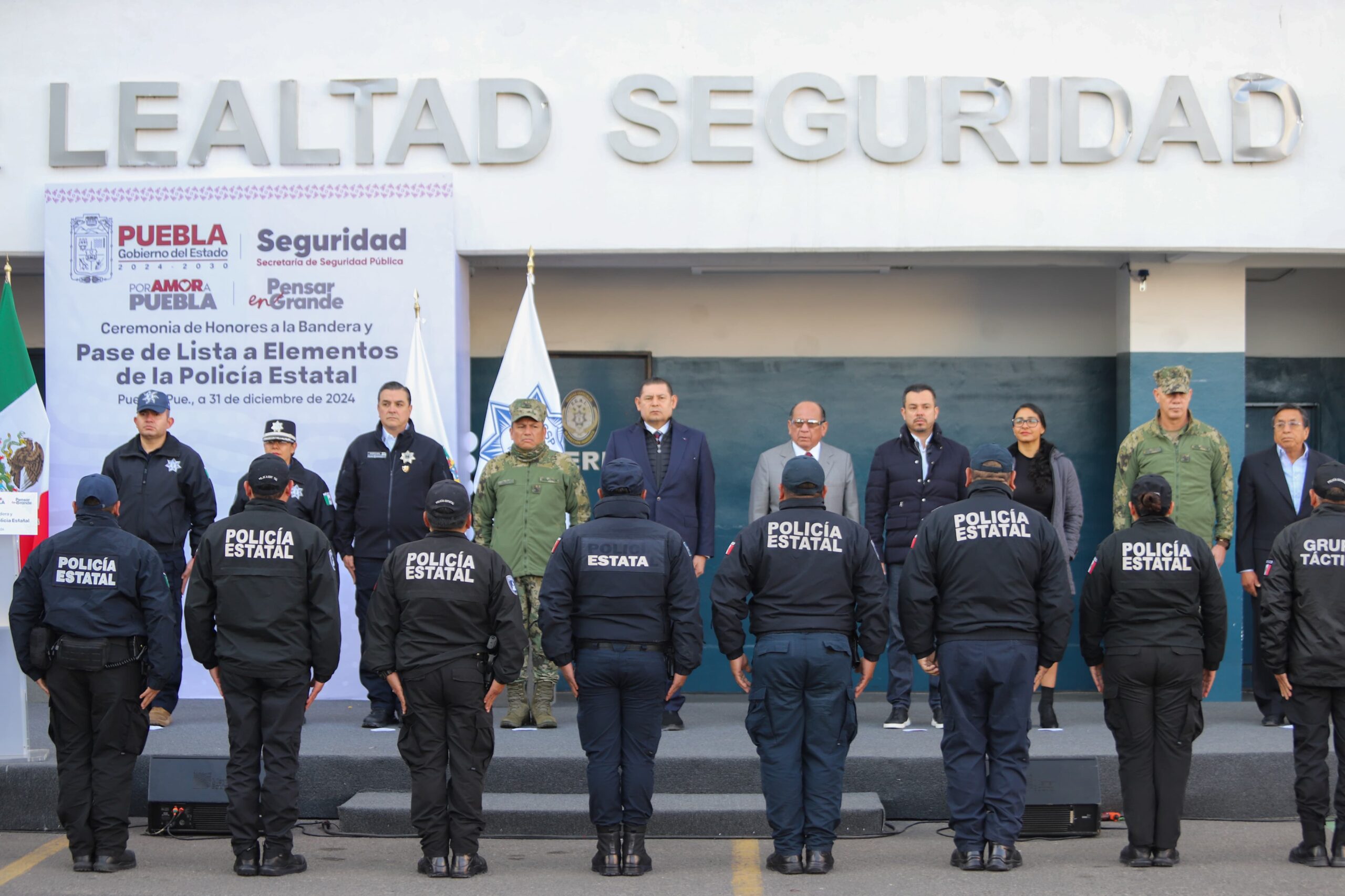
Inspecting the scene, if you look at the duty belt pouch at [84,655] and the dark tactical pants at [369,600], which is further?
the dark tactical pants at [369,600]

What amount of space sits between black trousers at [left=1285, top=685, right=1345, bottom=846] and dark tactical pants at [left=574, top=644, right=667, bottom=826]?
3108 mm

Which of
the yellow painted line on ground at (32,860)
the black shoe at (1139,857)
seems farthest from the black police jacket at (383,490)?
the black shoe at (1139,857)

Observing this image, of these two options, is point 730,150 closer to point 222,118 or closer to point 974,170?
point 974,170

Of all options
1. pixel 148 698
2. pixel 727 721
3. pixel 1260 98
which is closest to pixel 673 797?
pixel 727 721

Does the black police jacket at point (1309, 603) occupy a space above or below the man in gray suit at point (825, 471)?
below

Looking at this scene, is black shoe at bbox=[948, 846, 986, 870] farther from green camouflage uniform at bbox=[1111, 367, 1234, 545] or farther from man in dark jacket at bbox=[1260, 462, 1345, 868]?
green camouflage uniform at bbox=[1111, 367, 1234, 545]

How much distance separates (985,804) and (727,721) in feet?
8.31

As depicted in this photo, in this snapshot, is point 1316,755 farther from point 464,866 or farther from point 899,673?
point 464,866

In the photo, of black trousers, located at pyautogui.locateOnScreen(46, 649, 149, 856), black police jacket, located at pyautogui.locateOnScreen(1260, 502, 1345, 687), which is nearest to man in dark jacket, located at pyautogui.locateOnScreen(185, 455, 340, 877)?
black trousers, located at pyautogui.locateOnScreen(46, 649, 149, 856)

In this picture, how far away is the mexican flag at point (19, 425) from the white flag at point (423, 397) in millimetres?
2388

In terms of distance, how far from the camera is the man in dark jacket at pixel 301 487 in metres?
8.34

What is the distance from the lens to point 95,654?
6430mm

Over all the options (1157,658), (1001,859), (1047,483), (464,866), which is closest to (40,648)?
(464,866)

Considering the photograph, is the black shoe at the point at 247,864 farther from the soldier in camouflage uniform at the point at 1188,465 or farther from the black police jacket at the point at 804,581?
the soldier in camouflage uniform at the point at 1188,465
